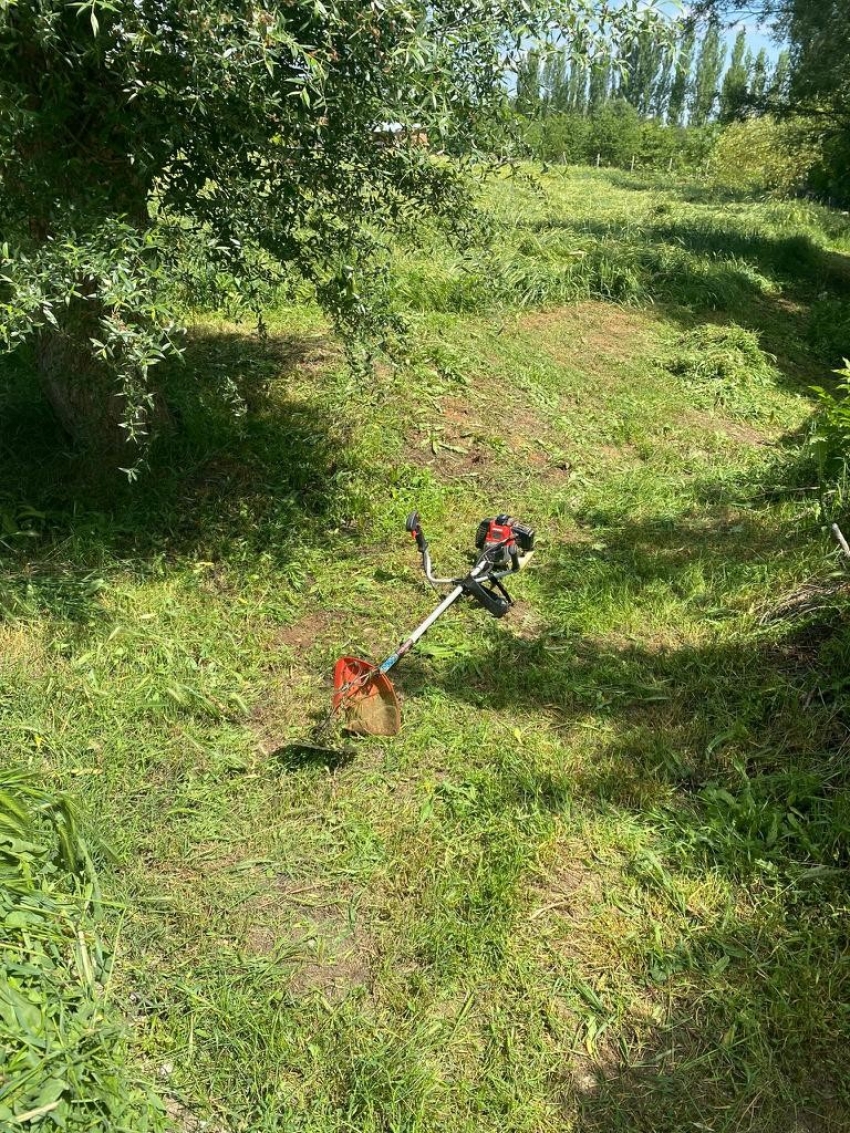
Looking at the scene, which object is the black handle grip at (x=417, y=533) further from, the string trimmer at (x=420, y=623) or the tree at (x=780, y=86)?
the tree at (x=780, y=86)

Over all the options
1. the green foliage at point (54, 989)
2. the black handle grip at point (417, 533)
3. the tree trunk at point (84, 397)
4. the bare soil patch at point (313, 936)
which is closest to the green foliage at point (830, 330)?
the black handle grip at point (417, 533)

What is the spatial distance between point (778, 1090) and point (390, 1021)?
1090 mm

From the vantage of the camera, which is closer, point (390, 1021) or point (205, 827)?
point (390, 1021)

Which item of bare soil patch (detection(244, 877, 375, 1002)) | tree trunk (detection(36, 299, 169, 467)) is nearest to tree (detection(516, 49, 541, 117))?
tree trunk (detection(36, 299, 169, 467))

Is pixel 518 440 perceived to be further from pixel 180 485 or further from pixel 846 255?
pixel 846 255

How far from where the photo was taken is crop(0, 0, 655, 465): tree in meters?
3.29

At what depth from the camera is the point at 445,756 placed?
3.44 m

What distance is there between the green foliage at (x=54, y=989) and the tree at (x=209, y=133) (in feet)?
5.86

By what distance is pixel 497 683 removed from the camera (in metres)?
3.90

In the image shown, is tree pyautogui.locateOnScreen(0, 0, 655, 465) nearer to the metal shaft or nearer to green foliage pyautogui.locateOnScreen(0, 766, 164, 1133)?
the metal shaft

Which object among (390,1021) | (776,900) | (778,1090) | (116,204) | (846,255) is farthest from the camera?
(846,255)

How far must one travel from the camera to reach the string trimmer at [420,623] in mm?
3484

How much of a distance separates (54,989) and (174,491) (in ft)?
10.6

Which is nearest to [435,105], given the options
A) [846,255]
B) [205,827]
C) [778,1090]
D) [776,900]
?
[205,827]
